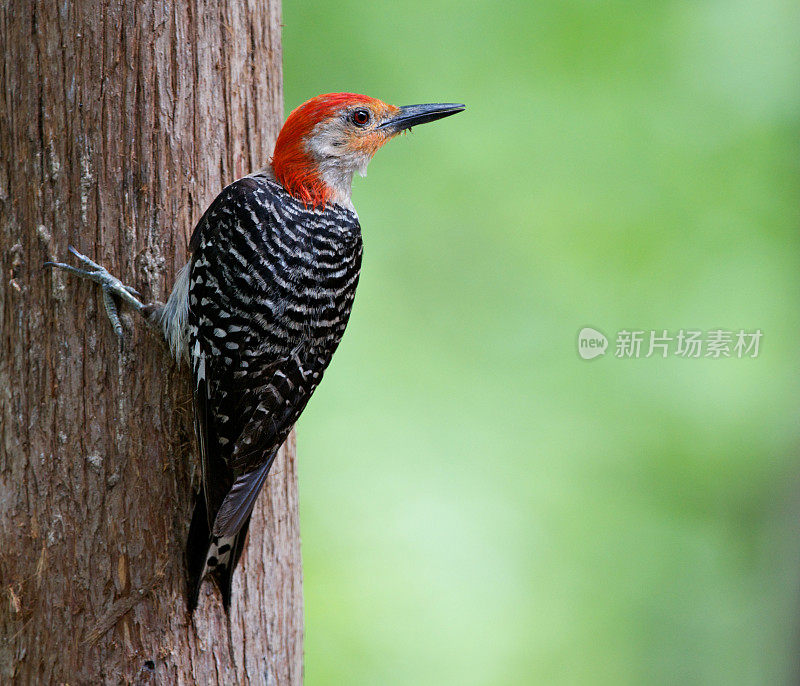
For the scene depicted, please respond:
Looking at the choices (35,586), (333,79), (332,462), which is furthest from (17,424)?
(333,79)

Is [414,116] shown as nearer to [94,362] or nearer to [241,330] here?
[241,330]

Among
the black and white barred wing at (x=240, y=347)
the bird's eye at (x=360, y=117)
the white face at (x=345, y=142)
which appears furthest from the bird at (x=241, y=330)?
the bird's eye at (x=360, y=117)

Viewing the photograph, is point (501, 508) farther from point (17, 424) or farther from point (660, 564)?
point (17, 424)

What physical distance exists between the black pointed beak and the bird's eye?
71 millimetres

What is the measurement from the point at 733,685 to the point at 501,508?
193 cm

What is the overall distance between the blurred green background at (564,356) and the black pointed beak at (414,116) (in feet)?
4.63

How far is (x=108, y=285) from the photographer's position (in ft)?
7.23

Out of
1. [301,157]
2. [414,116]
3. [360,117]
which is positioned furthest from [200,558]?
[414,116]

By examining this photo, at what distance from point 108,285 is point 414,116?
1185mm

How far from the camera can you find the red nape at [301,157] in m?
2.48

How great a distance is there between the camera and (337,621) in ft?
12.6

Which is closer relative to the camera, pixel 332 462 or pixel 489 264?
pixel 332 462

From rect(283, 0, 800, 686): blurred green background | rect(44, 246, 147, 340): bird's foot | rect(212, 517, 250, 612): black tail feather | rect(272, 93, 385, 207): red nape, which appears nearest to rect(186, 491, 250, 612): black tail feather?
rect(212, 517, 250, 612): black tail feather

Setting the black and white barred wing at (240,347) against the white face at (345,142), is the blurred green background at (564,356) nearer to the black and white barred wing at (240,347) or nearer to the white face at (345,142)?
the white face at (345,142)
